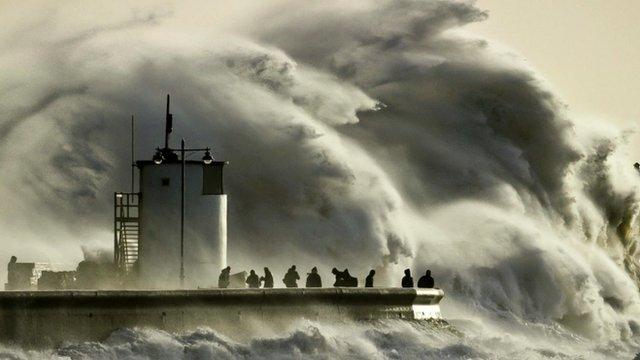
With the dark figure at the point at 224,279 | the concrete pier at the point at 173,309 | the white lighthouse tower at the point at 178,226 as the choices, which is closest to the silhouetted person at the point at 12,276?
the white lighthouse tower at the point at 178,226

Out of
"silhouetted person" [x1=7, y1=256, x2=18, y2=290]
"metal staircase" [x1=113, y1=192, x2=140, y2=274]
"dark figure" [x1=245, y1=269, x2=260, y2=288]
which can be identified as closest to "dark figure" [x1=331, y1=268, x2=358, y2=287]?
"dark figure" [x1=245, y1=269, x2=260, y2=288]

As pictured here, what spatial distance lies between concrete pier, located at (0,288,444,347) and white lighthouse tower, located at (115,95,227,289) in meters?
2.52

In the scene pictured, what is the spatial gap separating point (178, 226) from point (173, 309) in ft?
11.5

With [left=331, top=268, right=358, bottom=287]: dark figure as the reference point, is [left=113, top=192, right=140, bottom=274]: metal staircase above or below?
above

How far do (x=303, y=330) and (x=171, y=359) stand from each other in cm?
244

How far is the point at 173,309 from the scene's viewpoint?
30.4 m

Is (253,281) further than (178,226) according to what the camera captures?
Yes

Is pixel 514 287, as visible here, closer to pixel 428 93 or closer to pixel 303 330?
pixel 428 93

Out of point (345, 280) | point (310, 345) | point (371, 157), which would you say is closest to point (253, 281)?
point (345, 280)

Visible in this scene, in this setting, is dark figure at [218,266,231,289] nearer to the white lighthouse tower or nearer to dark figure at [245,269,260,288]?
the white lighthouse tower

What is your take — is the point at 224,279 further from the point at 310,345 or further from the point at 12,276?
the point at 12,276

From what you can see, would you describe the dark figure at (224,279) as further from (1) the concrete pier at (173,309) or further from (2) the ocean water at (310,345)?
(2) the ocean water at (310,345)

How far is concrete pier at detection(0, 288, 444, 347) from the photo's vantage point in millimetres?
29203

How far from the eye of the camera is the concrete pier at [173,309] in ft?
95.8
